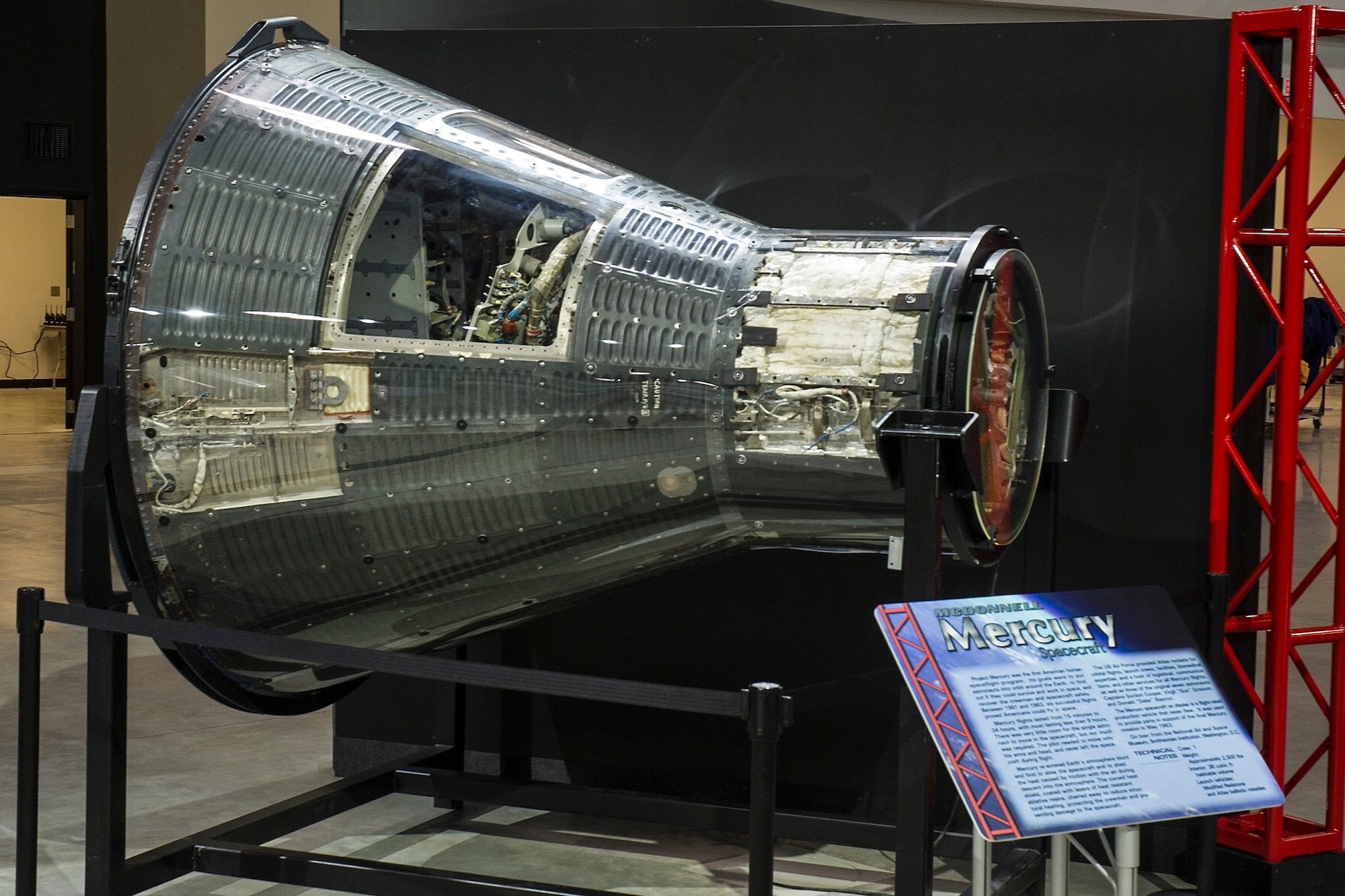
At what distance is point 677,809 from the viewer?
3672 millimetres

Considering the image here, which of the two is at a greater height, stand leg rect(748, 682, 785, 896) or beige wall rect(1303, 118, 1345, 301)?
beige wall rect(1303, 118, 1345, 301)

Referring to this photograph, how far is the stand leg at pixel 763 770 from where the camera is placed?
7.62ft

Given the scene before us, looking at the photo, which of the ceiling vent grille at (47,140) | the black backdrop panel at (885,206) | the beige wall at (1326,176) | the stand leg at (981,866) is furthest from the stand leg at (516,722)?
the beige wall at (1326,176)

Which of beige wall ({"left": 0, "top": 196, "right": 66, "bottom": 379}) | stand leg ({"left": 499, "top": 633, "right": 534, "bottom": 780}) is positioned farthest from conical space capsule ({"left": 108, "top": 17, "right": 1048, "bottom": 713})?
beige wall ({"left": 0, "top": 196, "right": 66, "bottom": 379})

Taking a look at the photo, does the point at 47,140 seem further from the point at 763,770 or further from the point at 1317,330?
the point at 763,770

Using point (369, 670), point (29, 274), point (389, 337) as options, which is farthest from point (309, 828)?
point (29, 274)

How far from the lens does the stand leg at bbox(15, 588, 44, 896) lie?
9.18 feet

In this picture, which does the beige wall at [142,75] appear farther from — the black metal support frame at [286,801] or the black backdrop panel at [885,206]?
the black metal support frame at [286,801]

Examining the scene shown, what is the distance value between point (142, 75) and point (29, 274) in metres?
6.42

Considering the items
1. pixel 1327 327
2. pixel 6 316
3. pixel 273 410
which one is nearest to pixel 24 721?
pixel 273 410

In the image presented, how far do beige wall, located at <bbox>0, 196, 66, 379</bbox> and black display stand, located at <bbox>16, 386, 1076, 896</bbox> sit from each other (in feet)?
57.5

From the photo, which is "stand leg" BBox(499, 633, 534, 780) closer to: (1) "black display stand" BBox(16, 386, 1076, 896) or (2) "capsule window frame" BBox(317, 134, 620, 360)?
(1) "black display stand" BBox(16, 386, 1076, 896)

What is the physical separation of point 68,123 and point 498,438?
1272 cm

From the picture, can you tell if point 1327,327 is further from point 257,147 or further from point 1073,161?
point 257,147
